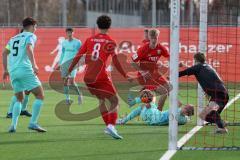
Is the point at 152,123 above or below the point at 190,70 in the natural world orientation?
below

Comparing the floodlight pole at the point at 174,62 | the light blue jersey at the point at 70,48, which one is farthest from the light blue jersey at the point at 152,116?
the light blue jersey at the point at 70,48

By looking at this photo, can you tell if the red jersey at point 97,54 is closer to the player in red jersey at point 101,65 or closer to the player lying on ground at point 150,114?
the player in red jersey at point 101,65

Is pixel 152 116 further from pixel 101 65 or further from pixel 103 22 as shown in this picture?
pixel 103 22

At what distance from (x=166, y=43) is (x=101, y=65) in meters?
15.0

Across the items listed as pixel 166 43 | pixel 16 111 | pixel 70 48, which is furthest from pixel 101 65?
pixel 166 43

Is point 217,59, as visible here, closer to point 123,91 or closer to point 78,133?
point 123,91

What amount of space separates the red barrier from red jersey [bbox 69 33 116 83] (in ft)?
45.5

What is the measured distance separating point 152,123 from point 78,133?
5.95 feet

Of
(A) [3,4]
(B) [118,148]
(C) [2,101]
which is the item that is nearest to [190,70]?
(B) [118,148]

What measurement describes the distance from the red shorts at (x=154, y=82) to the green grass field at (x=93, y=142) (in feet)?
2.50

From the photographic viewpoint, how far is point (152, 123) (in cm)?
1331

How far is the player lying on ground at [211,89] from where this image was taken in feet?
38.9

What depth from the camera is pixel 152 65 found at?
1459 cm

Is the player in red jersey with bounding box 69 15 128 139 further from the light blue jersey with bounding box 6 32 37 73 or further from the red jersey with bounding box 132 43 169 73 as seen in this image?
the red jersey with bounding box 132 43 169 73
